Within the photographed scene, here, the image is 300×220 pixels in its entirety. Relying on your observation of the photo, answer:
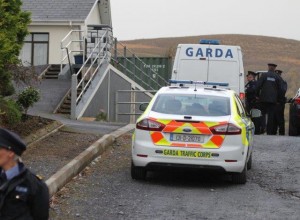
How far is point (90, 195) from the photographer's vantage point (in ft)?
29.1

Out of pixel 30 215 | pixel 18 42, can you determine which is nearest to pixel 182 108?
pixel 18 42

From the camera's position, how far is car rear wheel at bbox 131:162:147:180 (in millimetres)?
9891

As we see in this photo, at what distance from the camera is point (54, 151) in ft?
36.7

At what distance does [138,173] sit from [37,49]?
72.5 feet

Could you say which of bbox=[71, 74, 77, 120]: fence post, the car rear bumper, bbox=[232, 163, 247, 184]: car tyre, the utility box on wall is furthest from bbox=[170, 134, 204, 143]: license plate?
the utility box on wall

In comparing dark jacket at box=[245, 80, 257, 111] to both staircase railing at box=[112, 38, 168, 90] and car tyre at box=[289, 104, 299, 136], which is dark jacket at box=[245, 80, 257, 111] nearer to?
car tyre at box=[289, 104, 299, 136]

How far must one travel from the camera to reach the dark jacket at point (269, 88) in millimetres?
17250

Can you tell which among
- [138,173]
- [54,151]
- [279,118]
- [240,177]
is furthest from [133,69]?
[240,177]

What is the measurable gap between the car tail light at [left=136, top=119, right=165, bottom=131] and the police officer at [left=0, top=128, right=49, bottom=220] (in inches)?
215


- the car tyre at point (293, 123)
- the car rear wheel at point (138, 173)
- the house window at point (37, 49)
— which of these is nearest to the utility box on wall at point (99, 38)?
the house window at point (37, 49)

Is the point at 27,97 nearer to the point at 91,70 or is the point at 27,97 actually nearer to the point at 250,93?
the point at 250,93

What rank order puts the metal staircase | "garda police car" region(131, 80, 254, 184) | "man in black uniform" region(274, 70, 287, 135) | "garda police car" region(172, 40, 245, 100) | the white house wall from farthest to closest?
the white house wall
the metal staircase
"man in black uniform" region(274, 70, 287, 135)
"garda police car" region(172, 40, 245, 100)
"garda police car" region(131, 80, 254, 184)

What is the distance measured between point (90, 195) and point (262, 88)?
9.33m

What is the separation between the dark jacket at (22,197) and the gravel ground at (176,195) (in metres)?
3.56
